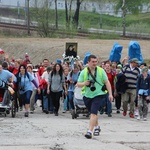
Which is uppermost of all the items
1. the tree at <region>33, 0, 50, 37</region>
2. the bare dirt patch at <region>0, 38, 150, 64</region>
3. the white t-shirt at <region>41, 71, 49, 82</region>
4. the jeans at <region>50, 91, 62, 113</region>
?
the tree at <region>33, 0, 50, 37</region>

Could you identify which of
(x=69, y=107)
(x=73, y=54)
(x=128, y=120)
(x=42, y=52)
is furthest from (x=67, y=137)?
(x=42, y=52)

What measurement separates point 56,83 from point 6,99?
221cm

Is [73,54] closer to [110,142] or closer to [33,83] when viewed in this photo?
[33,83]

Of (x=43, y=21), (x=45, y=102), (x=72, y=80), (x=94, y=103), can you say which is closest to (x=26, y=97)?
(x=72, y=80)

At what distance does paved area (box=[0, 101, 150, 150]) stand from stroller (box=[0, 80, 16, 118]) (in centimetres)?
48

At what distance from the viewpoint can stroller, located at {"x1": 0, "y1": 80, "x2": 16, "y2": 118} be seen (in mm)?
18953

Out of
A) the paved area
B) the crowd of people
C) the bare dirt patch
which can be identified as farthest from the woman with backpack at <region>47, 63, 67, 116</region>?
the bare dirt patch

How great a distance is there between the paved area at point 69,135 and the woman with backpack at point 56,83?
225 centimetres

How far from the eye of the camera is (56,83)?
2066 cm

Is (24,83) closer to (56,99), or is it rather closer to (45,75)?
(56,99)

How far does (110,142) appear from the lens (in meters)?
13.0

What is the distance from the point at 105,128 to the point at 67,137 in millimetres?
2593

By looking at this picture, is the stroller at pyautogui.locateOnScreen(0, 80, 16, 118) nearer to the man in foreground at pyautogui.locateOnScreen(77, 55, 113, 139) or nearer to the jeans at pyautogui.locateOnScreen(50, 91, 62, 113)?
the jeans at pyautogui.locateOnScreen(50, 91, 62, 113)

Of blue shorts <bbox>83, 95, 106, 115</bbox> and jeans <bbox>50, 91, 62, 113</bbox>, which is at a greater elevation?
blue shorts <bbox>83, 95, 106, 115</bbox>
